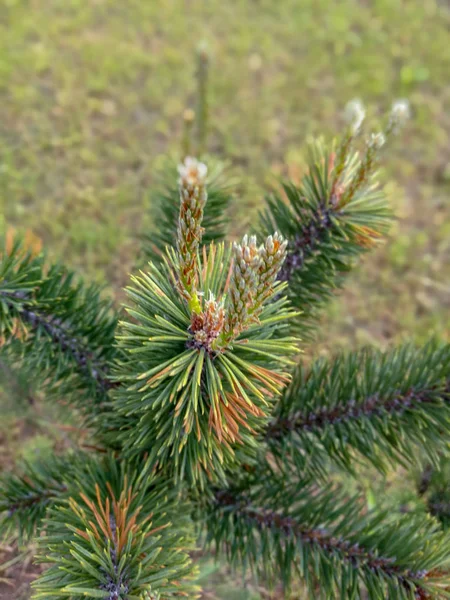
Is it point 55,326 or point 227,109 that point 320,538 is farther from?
point 227,109

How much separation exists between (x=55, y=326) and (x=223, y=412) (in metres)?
0.49

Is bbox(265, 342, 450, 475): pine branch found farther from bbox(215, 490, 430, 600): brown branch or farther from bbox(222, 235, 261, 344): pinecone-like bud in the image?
bbox(222, 235, 261, 344): pinecone-like bud

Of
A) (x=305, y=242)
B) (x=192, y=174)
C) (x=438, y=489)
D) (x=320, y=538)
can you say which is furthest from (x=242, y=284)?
(x=438, y=489)

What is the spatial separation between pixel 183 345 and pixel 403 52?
4180mm

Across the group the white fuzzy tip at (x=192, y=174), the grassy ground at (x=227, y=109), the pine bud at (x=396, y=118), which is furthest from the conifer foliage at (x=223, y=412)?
the grassy ground at (x=227, y=109)

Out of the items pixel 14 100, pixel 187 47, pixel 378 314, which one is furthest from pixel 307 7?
pixel 378 314

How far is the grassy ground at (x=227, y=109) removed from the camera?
319 centimetres

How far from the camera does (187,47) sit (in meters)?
4.05

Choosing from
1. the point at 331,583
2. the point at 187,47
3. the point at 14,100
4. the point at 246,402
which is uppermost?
the point at 187,47

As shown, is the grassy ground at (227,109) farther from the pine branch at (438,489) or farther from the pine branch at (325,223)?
the pine branch at (325,223)

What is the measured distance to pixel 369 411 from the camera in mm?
1328

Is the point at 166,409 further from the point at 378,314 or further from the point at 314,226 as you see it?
the point at 378,314

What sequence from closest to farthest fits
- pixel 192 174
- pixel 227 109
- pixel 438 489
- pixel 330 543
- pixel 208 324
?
pixel 192 174
pixel 208 324
pixel 330 543
pixel 438 489
pixel 227 109

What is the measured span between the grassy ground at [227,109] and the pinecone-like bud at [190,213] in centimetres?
208
